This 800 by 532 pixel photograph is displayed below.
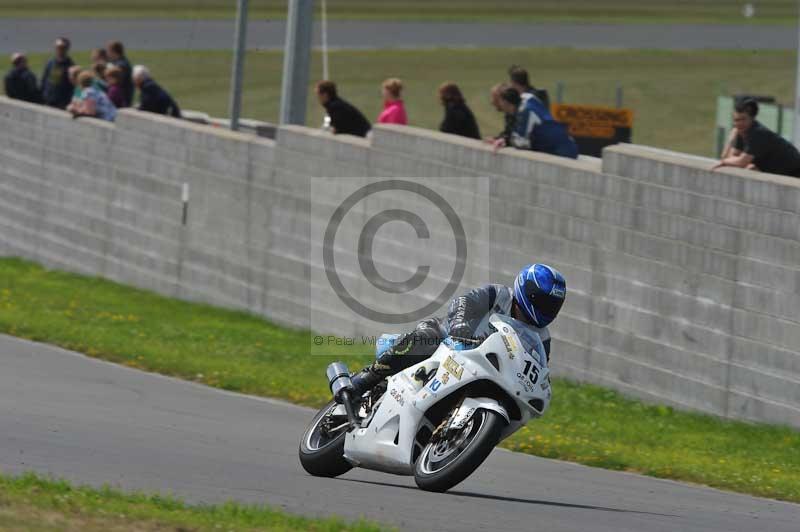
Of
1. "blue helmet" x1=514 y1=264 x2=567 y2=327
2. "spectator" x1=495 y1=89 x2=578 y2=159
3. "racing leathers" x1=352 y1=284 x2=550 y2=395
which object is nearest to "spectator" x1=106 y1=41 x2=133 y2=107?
"spectator" x1=495 y1=89 x2=578 y2=159

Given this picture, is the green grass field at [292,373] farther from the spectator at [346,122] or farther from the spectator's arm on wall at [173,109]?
the spectator's arm on wall at [173,109]

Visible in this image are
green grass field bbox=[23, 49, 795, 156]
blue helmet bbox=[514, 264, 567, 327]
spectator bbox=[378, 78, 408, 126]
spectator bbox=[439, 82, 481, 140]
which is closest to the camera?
blue helmet bbox=[514, 264, 567, 327]

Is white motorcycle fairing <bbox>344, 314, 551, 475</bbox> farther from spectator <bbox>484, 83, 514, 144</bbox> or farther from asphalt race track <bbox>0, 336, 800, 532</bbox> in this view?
spectator <bbox>484, 83, 514, 144</bbox>

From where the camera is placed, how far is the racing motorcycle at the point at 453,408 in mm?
9062

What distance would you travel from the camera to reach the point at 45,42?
40750 millimetres

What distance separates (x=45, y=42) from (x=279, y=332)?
77.4 feet

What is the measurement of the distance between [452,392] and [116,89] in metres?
15.1

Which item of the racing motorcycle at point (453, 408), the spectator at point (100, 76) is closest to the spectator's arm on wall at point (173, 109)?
the spectator at point (100, 76)

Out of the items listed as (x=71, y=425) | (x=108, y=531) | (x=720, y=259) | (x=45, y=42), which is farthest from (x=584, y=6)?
(x=108, y=531)

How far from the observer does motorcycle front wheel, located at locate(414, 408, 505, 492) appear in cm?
890

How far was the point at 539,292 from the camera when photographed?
9289 mm

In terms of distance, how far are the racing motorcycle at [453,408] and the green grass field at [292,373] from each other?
274 cm

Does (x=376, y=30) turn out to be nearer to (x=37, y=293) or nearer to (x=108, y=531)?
(x=37, y=293)

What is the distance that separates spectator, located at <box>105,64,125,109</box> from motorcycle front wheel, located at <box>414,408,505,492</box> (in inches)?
573
